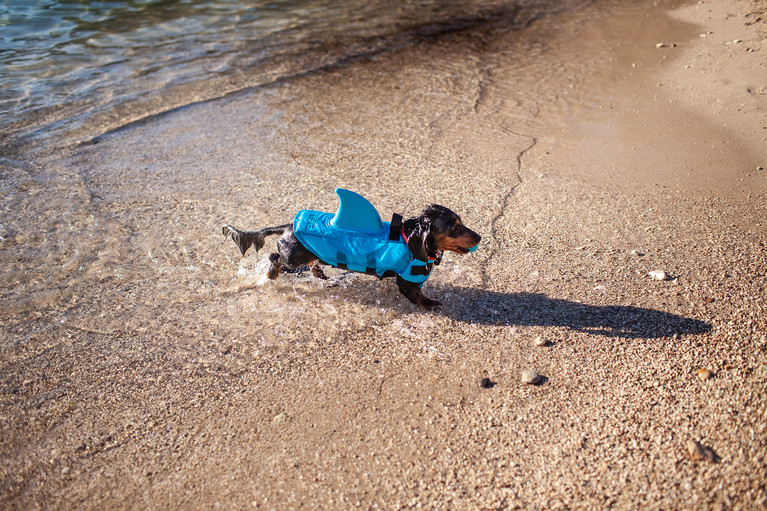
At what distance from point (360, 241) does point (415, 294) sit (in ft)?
1.81

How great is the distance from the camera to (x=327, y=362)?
3412 mm

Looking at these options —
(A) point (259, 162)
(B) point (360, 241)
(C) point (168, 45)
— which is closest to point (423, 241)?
(B) point (360, 241)

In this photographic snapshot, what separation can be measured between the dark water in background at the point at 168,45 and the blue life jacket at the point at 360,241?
188 inches

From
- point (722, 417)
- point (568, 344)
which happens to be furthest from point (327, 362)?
point (722, 417)

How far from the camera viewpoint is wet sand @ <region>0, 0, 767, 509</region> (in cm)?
265

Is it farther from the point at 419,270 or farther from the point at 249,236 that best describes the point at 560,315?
the point at 249,236

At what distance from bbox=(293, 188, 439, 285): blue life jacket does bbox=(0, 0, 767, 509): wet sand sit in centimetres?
43

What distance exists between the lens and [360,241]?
3586mm

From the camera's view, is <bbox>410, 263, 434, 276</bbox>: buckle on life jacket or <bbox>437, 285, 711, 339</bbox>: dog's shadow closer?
<bbox>437, 285, 711, 339</bbox>: dog's shadow

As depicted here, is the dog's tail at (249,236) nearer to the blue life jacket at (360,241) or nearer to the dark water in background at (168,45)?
the blue life jacket at (360,241)

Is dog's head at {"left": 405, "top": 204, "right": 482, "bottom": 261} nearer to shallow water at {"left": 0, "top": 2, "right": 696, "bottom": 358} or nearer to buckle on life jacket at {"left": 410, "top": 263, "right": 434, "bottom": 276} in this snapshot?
buckle on life jacket at {"left": 410, "top": 263, "right": 434, "bottom": 276}

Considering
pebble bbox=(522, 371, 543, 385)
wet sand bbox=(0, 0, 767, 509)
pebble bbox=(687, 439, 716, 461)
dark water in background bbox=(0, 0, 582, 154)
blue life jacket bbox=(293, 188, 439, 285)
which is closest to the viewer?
pebble bbox=(687, 439, 716, 461)

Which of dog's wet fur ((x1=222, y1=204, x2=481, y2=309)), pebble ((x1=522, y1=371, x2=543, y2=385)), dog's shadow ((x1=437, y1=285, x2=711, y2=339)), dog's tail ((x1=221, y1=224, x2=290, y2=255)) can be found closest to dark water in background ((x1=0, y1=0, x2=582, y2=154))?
dog's tail ((x1=221, y1=224, x2=290, y2=255))

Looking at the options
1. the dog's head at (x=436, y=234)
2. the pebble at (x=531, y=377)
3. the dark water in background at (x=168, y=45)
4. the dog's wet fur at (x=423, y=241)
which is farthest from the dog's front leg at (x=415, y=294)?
the dark water in background at (x=168, y=45)
